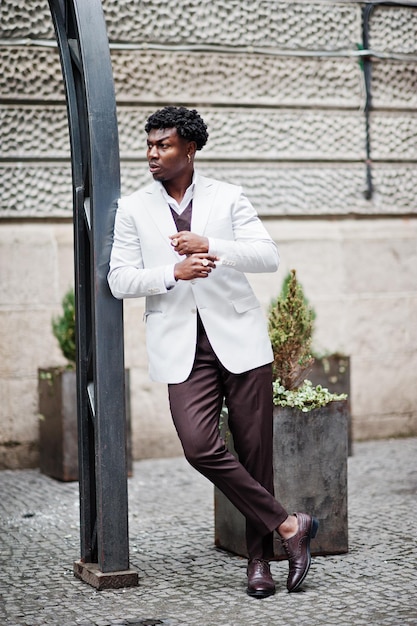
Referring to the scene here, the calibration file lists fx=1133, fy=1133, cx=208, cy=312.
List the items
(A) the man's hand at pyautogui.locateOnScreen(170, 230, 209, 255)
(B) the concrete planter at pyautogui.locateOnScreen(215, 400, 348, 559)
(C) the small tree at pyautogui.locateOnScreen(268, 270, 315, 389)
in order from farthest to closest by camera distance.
Answer: (C) the small tree at pyautogui.locateOnScreen(268, 270, 315, 389) → (B) the concrete planter at pyautogui.locateOnScreen(215, 400, 348, 559) → (A) the man's hand at pyautogui.locateOnScreen(170, 230, 209, 255)

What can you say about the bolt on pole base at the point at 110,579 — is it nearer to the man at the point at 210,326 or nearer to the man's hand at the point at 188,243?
the man at the point at 210,326

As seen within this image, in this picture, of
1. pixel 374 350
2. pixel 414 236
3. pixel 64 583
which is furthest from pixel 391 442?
pixel 64 583

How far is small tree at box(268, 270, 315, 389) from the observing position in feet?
18.1

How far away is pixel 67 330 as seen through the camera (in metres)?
7.64

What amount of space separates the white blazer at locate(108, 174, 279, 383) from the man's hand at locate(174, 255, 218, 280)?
0.15 meters

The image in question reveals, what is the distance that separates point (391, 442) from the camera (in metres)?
8.84

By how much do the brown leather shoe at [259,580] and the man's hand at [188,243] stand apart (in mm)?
1340

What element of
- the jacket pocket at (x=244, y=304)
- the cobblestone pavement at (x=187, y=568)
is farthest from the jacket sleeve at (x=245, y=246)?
the cobblestone pavement at (x=187, y=568)

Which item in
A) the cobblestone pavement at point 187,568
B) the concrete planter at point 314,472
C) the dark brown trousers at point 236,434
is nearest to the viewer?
the cobblestone pavement at point 187,568

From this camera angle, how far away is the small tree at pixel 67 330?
7625mm

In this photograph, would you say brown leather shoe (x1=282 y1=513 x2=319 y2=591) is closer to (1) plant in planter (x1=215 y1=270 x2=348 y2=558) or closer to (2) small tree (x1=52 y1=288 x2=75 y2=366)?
(1) plant in planter (x1=215 y1=270 x2=348 y2=558)

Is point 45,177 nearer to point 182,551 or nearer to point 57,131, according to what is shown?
point 57,131

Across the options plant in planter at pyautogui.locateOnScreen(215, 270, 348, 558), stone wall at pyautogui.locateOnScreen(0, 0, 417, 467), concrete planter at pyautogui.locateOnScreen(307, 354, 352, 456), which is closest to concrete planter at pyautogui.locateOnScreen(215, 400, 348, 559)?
plant in planter at pyautogui.locateOnScreen(215, 270, 348, 558)

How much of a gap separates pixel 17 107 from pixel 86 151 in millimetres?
3211
